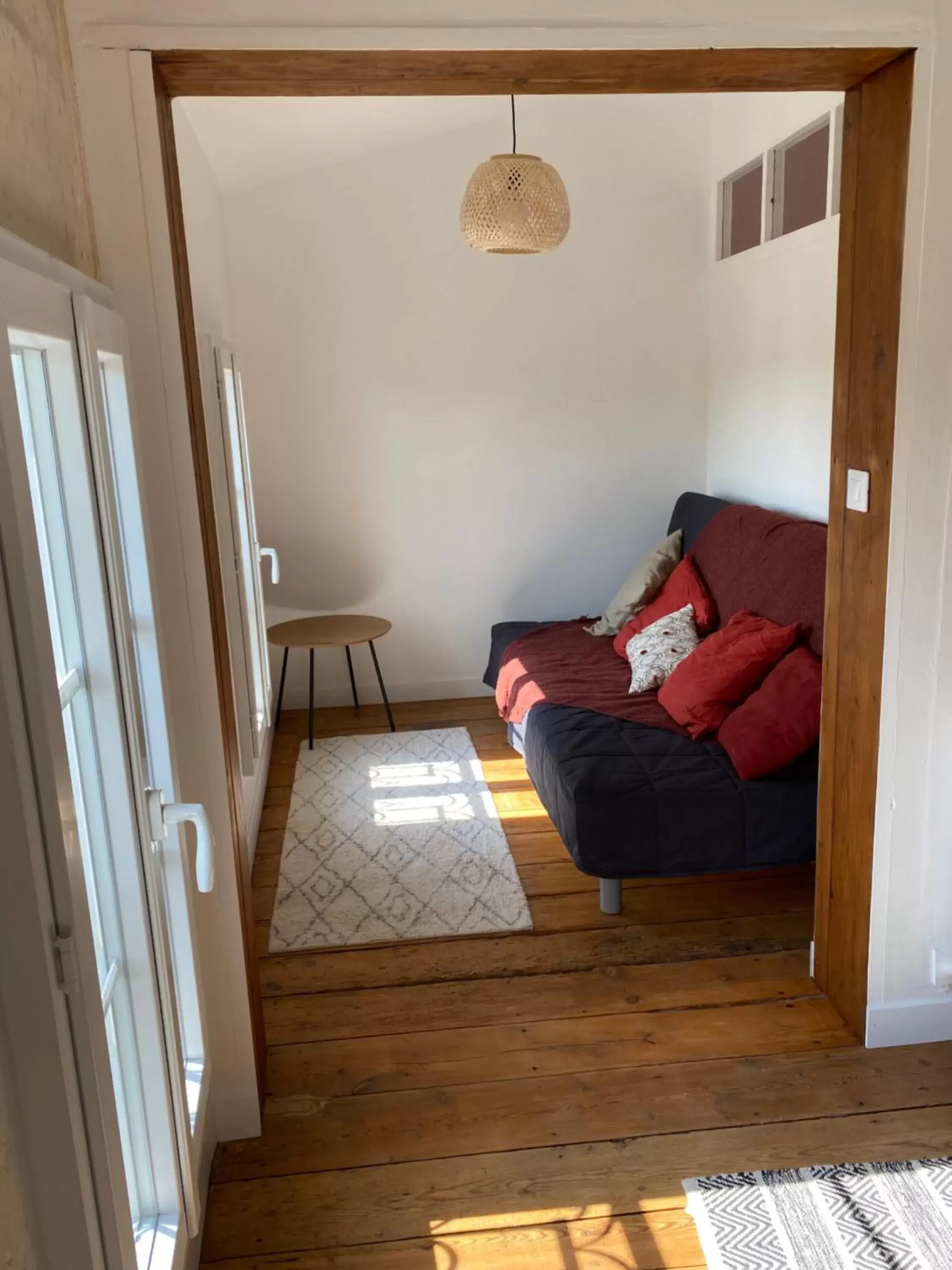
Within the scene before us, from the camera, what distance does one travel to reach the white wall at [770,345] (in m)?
3.55

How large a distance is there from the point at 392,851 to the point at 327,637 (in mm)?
1204

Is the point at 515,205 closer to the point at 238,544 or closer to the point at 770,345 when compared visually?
the point at 770,345

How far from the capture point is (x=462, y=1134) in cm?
211

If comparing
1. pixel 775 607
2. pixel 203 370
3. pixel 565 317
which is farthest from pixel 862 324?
pixel 565 317

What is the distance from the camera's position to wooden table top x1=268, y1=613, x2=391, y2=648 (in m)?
4.21

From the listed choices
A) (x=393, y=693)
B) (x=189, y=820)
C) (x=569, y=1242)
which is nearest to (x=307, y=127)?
(x=393, y=693)

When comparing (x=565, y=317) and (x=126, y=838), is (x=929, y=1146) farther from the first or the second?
(x=565, y=317)

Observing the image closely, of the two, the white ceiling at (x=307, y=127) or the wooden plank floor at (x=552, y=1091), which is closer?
the wooden plank floor at (x=552, y=1091)

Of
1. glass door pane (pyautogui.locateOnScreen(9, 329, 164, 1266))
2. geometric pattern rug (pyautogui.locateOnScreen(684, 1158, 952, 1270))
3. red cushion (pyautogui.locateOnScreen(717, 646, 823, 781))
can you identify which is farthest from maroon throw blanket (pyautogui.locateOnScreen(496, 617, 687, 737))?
glass door pane (pyautogui.locateOnScreen(9, 329, 164, 1266))

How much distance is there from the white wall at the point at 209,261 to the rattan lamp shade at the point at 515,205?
86cm

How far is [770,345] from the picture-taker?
398 centimetres

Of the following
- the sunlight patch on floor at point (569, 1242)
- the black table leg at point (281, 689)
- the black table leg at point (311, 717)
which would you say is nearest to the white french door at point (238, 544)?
the black table leg at point (311, 717)

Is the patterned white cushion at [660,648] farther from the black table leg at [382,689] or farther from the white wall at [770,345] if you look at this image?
the black table leg at [382,689]

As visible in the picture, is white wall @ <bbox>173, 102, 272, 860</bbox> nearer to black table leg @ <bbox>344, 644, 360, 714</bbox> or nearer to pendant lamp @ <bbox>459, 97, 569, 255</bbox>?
black table leg @ <bbox>344, 644, 360, 714</bbox>
